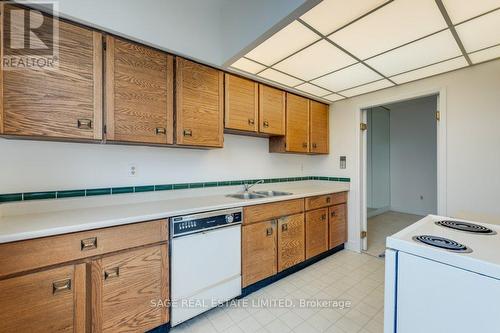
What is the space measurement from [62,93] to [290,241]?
230cm

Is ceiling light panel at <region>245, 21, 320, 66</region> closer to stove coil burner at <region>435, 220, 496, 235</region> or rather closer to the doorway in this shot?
stove coil burner at <region>435, 220, 496, 235</region>

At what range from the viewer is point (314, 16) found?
4.67 feet

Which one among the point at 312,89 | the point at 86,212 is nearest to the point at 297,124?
the point at 312,89

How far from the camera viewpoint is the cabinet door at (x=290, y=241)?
2.25 m

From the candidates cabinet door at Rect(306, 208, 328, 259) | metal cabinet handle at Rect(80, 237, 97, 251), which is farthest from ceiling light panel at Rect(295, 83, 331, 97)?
metal cabinet handle at Rect(80, 237, 97, 251)

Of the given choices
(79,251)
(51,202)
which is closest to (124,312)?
(79,251)

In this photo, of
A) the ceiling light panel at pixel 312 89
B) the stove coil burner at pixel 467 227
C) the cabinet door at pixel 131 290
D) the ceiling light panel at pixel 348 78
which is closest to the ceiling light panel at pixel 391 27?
the ceiling light panel at pixel 348 78

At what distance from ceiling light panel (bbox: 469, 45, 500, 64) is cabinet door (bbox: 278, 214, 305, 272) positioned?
2.20 metres

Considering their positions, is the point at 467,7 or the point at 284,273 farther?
the point at 284,273

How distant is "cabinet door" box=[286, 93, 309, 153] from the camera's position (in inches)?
108

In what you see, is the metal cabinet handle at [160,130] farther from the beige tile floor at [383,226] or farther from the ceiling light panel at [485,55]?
the beige tile floor at [383,226]

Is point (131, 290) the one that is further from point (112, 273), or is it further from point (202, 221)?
point (202, 221)

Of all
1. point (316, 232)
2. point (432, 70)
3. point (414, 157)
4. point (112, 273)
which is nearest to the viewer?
point (112, 273)

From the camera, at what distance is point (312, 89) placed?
109 inches
